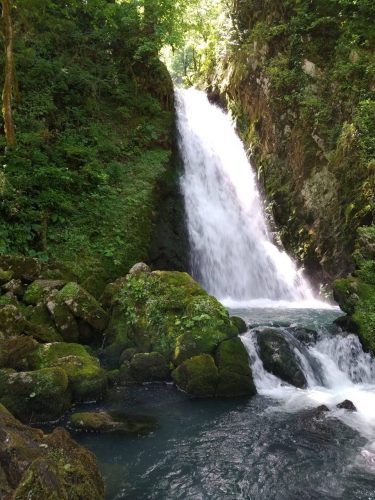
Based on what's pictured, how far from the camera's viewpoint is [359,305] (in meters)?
10.8

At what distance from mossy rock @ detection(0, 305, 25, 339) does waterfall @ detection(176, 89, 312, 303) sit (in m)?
8.33

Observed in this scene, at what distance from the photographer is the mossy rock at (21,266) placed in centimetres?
1006

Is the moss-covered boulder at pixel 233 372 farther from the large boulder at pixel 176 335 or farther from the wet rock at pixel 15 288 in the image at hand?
the wet rock at pixel 15 288

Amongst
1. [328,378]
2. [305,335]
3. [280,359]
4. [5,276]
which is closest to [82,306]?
[5,276]

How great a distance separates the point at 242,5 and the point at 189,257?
1379 centimetres

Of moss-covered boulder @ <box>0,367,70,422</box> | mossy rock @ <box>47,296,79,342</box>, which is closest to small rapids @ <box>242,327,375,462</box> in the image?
mossy rock @ <box>47,296,79,342</box>

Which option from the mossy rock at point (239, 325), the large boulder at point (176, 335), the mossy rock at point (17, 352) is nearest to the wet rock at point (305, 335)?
the mossy rock at point (239, 325)

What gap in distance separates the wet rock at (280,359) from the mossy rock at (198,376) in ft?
4.64

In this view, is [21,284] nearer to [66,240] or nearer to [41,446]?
[66,240]

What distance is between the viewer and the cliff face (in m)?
15.4

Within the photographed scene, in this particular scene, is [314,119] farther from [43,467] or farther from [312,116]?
[43,467]

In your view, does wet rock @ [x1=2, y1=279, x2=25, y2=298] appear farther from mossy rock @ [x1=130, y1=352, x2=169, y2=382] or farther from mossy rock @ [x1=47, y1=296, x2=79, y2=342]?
mossy rock @ [x1=130, y1=352, x2=169, y2=382]

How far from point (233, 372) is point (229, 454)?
2.29 metres

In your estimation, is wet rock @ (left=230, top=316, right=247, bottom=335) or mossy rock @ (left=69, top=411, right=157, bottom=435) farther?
wet rock @ (left=230, top=316, right=247, bottom=335)
